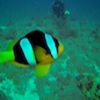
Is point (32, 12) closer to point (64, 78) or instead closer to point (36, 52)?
point (64, 78)

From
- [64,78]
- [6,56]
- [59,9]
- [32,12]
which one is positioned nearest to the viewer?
[6,56]

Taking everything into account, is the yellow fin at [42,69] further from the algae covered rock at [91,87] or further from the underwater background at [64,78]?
the algae covered rock at [91,87]

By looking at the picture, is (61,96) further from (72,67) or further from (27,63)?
(27,63)

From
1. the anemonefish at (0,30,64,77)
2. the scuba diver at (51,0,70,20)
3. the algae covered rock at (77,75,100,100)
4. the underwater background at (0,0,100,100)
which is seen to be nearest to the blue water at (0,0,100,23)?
the scuba diver at (51,0,70,20)

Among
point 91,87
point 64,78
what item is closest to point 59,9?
point 64,78

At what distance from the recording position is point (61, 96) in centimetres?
766

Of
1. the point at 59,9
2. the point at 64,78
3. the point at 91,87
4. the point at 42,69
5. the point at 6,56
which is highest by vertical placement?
the point at 6,56

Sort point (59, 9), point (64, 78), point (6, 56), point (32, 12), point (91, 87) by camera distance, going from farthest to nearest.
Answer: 1. point (32, 12)
2. point (59, 9)
3. point (64, 78)
4. point (91, 87)
5. point (6, 56)

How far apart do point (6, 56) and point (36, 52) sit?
0.24 m

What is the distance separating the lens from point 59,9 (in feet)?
63.0

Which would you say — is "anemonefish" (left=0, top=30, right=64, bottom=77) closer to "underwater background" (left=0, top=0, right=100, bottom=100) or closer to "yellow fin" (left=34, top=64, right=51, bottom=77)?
"yellow fin" (left=34, top=64, right=51, bottom=77)

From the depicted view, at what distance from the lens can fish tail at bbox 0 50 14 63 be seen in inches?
62.8

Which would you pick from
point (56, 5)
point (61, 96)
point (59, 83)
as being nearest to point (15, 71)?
point (59, 83)

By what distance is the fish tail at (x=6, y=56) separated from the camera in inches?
62.8
